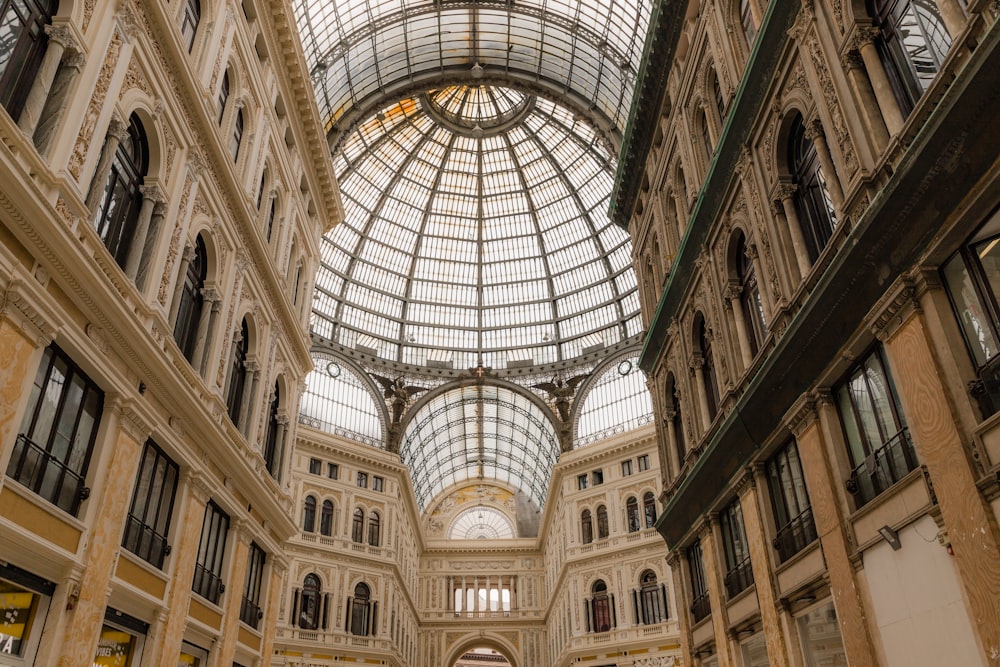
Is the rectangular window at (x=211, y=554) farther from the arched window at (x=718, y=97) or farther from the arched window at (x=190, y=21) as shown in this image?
the arched window at (x=718, y=97)

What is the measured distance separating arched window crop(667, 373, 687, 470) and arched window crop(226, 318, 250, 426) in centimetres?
1436

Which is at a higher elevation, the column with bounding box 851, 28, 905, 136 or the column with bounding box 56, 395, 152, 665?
the column with bounding box 851, 28, 905, 136

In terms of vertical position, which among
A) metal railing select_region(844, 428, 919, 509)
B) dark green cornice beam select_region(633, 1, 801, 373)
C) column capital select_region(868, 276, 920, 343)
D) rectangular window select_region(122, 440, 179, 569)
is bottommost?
metal railing select_region(844, 428, 919, 509)

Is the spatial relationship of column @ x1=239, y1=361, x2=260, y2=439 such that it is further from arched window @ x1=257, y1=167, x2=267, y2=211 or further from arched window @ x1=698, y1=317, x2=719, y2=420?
arched window @ x1=698, y1=317, x2=719, y2=420

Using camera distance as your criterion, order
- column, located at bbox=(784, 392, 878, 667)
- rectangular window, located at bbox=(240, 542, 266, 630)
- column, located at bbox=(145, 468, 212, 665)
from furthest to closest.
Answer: rectangular window, located at bbox=(240, 542, 266, 630) < column, located at bbox=(145, 468, 212, 665) < column, located at bbox=(784, 392, 878, 667)

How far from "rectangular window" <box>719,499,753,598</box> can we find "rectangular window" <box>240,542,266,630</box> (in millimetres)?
14312

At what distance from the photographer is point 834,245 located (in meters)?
12.7

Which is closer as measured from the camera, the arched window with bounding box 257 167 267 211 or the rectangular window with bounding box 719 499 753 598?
the rectangular window with bounding box 719 499 753 598

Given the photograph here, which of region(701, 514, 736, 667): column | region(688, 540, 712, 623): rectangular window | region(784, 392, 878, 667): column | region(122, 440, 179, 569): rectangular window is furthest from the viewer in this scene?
region(688, 540, 712, 623): rectangular window

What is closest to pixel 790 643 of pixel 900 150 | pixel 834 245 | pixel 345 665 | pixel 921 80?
pixel 834 245

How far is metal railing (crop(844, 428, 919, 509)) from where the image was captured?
11.2 metres

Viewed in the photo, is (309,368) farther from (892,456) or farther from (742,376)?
(892,456)

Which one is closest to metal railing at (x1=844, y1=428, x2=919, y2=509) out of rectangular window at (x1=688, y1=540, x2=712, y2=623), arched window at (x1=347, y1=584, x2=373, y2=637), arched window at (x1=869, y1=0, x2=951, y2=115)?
arched window at (x1=869, y1=0, x2=951, y2=115)

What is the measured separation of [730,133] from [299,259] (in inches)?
698
